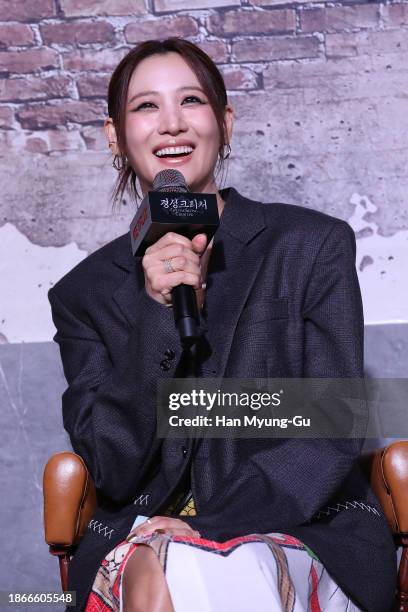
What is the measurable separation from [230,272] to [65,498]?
1.77 ft

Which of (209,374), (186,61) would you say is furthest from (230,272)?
(186,61)

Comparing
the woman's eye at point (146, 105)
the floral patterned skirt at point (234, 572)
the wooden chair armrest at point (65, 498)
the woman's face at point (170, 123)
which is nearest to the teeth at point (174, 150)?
the woman's face at point (170, 123)

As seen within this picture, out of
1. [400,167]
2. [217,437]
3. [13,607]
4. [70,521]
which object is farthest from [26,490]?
[400,167]

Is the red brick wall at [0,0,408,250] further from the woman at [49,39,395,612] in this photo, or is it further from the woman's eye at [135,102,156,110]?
the woman's eye at [135,102,156,110]

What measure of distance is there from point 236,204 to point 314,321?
1.08 ft

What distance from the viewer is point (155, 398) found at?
1428mm

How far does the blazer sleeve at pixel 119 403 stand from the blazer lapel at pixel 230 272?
0.47 ft

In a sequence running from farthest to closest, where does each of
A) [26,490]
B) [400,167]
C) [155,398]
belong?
[26,490] → [400,167] → [155,398]

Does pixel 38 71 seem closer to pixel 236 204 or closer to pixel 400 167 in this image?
pixel 236 204

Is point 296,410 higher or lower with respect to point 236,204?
lower

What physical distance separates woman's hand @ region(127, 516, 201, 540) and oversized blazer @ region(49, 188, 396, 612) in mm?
28

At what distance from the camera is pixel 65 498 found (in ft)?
5.34

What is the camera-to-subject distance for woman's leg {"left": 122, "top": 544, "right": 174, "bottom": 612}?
3.57 ft

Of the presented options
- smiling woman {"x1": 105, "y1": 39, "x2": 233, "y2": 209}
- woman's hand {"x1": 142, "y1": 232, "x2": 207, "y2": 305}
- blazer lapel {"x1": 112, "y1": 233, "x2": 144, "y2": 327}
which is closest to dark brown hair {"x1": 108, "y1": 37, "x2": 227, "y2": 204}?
smiling woman {"x1": 105, "y1": 39, "x2": 233, "y2": 209}
